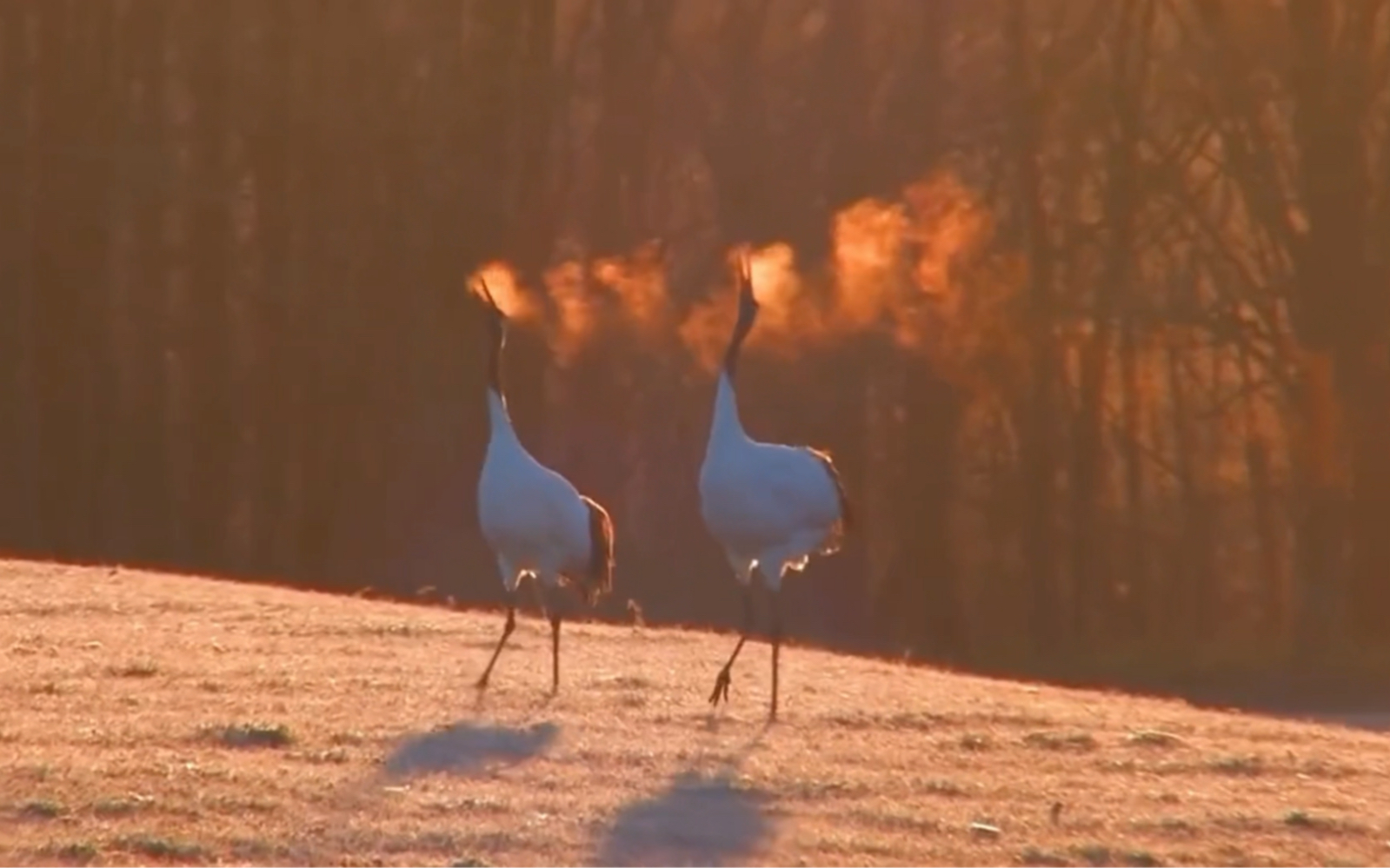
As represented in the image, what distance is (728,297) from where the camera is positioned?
25.8m

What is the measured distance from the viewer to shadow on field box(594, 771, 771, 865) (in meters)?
8.25

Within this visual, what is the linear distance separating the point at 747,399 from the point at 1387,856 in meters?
17.2

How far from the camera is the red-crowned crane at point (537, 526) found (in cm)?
1159

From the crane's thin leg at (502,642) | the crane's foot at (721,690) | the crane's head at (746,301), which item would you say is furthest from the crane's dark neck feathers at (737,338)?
the crane's thin leg at (502,642)

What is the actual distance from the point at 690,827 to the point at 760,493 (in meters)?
2.94

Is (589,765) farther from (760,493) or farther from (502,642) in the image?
(502,642)

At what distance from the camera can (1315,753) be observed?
1118 cm

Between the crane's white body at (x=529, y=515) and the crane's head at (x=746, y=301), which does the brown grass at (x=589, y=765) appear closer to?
the crane's white body at (x=529, y=515)

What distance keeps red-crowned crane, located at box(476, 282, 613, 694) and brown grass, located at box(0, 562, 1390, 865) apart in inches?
17.3

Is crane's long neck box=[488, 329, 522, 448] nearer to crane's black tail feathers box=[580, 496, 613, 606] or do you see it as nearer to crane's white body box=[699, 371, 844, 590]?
crane's black tail feathers box=[580, 496, 613, 606]

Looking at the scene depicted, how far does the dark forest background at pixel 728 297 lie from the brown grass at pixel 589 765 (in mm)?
12641

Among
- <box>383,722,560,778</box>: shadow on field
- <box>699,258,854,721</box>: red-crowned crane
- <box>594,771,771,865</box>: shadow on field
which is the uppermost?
<box>699,258,854,721</box>: red-crowned crane

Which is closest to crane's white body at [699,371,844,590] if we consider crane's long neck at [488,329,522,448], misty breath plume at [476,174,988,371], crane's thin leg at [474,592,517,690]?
crane's long neck at [488,329,522,448]

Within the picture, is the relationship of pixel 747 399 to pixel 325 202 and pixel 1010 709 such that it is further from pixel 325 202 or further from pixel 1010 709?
pixel 1010 709
